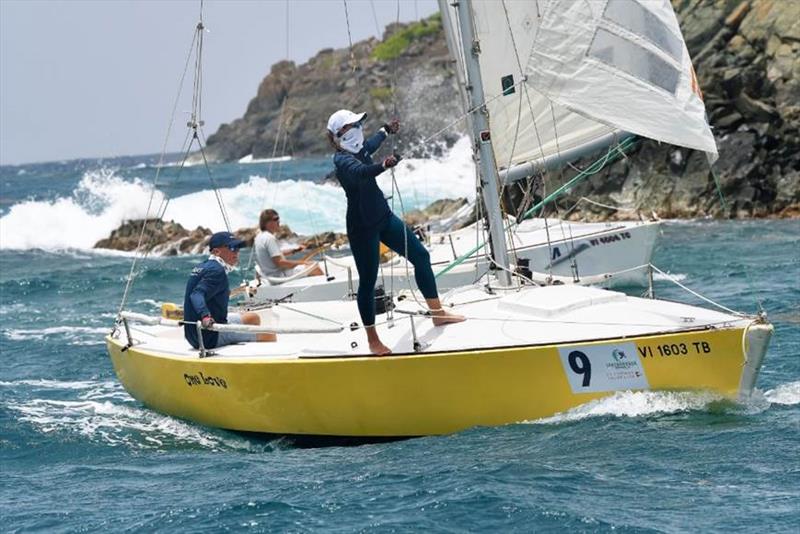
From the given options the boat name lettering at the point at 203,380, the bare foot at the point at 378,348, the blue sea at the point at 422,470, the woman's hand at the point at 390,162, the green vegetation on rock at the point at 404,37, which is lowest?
the blue sea at the point at 422,470

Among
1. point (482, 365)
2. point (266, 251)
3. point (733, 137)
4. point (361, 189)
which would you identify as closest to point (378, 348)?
point (482, 365)

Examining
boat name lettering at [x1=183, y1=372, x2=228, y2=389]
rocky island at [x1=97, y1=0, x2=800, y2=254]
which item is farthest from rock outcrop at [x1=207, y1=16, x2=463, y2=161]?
boat name lettering at [x1=183, y1=372, x2=228, y2=389]

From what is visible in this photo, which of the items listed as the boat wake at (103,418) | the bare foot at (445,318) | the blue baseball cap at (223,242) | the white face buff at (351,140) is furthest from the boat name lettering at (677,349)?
the blue baseball cap at (223,242)

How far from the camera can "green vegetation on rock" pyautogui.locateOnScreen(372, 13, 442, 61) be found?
9881 centimetres

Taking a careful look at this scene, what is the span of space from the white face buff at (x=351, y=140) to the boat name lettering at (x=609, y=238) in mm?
9397

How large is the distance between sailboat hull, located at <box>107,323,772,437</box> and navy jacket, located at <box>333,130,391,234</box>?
1068mm

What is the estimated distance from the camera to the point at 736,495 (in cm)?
800

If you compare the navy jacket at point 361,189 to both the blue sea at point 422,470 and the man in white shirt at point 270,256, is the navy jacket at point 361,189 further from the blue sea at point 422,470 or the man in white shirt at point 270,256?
the man in white shirt at point 270,256

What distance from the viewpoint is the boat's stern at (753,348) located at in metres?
9.27

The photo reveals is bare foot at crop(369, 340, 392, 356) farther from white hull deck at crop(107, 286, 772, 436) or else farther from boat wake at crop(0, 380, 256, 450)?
boat wake at crop(0, 380, 256, 450)

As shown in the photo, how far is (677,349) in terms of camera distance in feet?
30.7

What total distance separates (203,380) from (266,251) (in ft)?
20.2

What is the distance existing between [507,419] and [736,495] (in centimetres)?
217

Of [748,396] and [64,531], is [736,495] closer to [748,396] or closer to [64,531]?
[748,396]
